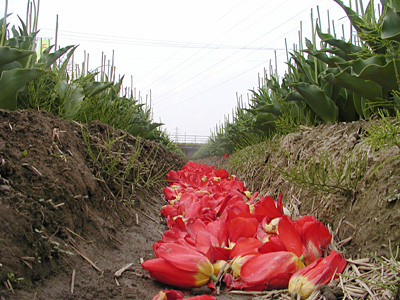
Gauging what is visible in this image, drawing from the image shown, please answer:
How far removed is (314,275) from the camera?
968 mm

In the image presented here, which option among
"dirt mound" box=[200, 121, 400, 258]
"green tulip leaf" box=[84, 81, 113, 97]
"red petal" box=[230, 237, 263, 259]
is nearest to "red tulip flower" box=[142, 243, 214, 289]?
"red petal" box=[230, 237, 263, 259]

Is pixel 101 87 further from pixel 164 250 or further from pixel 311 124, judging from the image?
pixel 164 250

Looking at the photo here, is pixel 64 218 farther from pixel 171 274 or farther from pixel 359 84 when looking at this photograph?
pixel 359 84

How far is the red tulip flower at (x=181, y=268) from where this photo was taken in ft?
3.48

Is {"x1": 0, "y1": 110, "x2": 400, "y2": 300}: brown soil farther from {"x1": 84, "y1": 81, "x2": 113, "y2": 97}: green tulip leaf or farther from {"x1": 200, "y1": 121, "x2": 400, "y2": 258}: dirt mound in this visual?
{"x1": 84, "y1": 81, "x2": 113, "y2": 97}: green tulip leaf

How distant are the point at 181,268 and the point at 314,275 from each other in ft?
1.32

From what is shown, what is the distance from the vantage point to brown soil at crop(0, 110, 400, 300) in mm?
1027

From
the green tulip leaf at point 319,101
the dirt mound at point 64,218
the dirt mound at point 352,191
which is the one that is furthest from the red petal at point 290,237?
the green tulip leaf at point 319,101

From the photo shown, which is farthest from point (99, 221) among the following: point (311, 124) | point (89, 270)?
point (311, 124)

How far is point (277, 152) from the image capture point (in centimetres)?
262

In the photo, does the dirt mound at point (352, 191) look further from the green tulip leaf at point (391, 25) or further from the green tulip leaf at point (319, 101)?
the green tulip leaf at point (391, 25)

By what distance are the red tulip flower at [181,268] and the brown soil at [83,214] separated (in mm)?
68

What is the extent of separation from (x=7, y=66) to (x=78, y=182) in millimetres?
1121

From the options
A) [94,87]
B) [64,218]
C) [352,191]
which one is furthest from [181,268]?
[94,87]
